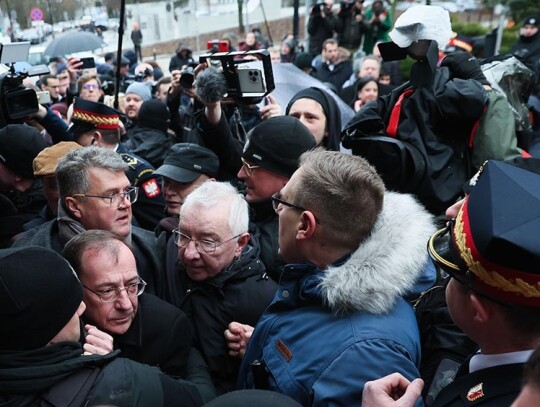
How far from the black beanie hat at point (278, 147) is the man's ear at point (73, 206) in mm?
873

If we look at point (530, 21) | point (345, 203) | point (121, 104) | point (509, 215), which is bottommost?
point (121, 104)

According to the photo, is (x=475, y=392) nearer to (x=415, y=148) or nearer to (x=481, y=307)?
(x=481, y=307)

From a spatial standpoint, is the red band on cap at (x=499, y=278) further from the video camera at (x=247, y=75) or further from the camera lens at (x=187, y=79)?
the camera lens at (x=187, y=79)

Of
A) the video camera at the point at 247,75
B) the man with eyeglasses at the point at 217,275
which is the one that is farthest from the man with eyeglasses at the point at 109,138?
the man with eyeglasses at the point at 217,275

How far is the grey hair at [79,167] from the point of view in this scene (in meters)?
2.96

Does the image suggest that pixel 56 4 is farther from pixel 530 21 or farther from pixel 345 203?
pixel 345 203

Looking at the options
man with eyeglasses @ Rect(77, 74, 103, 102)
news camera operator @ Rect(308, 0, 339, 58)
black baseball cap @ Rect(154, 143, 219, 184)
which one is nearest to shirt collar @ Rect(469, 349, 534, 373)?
black baseball cap @ Rect(154, 143, 219, 184)

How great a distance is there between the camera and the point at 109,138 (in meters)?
Result: 4.53

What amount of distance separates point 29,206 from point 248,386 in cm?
237

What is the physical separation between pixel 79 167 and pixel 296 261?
54.7 inches

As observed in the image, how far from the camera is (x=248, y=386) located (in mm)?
2158

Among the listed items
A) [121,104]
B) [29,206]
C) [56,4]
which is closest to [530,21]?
[121,104]

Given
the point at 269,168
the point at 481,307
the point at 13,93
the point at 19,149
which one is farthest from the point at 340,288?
the point at 13,93

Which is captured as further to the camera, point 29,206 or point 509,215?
point 29,206
